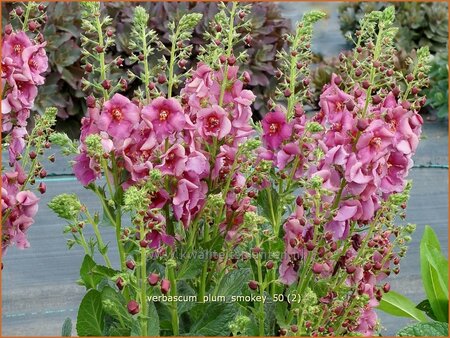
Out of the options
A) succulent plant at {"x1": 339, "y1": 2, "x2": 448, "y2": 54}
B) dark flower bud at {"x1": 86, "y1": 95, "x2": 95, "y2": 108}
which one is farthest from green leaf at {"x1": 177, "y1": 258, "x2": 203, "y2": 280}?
succulent plant at {"x1": 339, "y1": 2, "x2": 448, "y2": 54}

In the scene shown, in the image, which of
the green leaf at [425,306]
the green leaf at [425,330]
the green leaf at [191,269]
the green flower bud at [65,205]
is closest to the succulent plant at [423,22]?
the green leaf at [425,306]

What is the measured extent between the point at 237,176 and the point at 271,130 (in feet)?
0.38

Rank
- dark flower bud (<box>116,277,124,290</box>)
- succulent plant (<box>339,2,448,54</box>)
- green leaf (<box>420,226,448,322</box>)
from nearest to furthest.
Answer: dark flower bud (<box>116,277,124,290</box>), green leaf (<box>420,226,448,322</box>), succulent plant (<box>339,2,448,54</box>)

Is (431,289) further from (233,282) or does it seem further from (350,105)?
(350,105)

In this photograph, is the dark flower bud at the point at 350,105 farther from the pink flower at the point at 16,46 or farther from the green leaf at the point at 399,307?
the green leaf at the point at 399,307

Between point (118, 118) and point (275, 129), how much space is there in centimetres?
29

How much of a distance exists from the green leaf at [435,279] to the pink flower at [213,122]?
0.80 meters

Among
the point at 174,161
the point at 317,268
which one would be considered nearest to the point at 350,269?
the point at 317,268

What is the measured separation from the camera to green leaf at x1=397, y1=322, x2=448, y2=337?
61.6 inches

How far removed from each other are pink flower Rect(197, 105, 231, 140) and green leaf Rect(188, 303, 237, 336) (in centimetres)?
28

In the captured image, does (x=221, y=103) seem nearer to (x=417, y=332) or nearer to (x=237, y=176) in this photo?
(x=237, y=176)

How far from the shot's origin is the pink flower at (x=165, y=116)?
130 centimetres

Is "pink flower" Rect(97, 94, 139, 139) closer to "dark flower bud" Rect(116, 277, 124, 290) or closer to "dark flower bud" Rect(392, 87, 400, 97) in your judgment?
"dark flower bud" Rect(116, 277, 124, 290)

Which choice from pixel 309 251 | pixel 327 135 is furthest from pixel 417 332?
pixel 327 135
